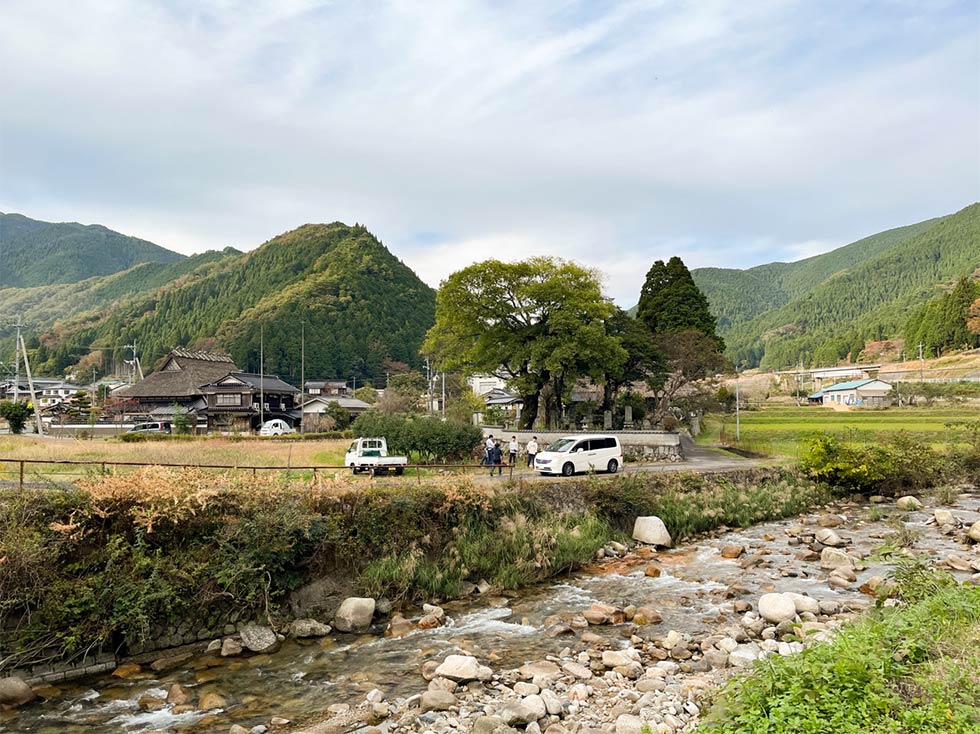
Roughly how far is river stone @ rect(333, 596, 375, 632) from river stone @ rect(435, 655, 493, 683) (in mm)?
2930

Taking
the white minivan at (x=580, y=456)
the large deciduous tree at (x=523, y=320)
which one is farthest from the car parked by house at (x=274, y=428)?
the white minivan at (x=580, y=456)

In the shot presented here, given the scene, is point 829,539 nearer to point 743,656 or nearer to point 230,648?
point 743,656

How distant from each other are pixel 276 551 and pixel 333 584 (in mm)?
1481

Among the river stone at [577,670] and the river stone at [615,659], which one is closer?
the river stone at [577,670]

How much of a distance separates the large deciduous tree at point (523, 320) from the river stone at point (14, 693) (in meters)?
25.5

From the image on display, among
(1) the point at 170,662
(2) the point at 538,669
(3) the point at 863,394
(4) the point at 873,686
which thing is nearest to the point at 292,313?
(3) the point at 863,394

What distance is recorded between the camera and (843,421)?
48438 millimetres

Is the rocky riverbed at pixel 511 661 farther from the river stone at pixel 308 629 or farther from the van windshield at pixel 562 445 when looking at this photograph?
the van windshield at pixel 562 445

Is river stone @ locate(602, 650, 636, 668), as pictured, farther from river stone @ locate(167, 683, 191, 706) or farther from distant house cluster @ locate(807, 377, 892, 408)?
distant house cluster @ locate(807, 377, 892, 408)

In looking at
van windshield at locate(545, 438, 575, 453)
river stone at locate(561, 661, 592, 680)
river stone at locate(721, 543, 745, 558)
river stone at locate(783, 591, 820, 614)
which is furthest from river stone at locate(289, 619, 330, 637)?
van windshield at locate(545, 438, 575, 453)

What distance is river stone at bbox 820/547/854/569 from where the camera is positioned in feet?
48.1

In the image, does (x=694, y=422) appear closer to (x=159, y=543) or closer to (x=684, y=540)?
(x=684, y=540)

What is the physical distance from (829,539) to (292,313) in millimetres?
90189

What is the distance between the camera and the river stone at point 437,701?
8.05 meters
